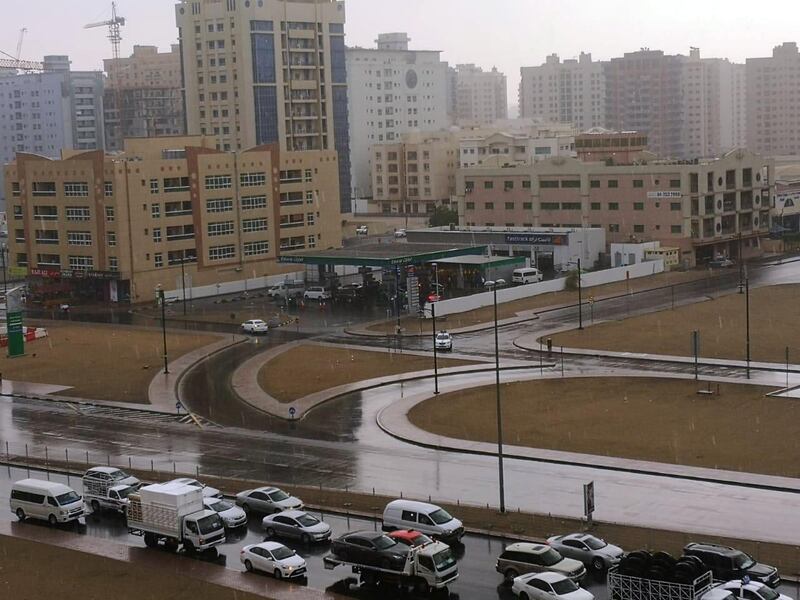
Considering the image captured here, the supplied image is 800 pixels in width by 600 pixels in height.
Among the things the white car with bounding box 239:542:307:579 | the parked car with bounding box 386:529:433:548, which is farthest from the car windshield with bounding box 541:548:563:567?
the white car with bounding box 239:542:307:579

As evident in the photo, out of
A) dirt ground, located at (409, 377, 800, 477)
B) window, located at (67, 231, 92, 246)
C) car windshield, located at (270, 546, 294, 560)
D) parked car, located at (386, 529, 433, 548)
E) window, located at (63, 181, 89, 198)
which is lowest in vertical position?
dirt ground, located at (409, 377, 800, 477)

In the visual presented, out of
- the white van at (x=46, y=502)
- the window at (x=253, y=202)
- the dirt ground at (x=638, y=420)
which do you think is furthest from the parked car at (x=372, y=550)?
the window at (x=253, y=202)

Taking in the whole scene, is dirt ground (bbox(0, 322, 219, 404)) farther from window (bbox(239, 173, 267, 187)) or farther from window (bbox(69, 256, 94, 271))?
window (bbox(239, 173, 267, 187))

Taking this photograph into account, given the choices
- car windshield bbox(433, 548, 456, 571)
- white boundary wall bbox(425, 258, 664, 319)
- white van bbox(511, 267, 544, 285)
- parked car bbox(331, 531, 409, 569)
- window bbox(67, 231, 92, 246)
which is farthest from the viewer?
window bbox(67, 231, 92, 246)

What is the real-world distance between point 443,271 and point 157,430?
48080 millimetres

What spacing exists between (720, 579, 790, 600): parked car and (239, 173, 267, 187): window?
7977 centimetres

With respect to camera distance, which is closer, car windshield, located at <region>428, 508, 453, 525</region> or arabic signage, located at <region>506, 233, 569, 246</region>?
car windshield, located at <region>428, 508, 453, 525</region>

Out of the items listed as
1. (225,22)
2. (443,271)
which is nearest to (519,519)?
(443,271)

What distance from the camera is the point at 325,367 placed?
2473 inches

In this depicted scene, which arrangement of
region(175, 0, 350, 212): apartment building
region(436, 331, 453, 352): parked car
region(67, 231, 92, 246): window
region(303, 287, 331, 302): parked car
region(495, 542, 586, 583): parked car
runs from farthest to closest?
region(175, 0, 350, 212): apartment building
region(67, 231, 92, 246): window
region(303, 287, 331, 302): parked car
region(436, 331, 453, 352): parked car
region(495, 542, 586, 583): parked car

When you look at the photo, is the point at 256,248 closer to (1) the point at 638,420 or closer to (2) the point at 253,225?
(2) the point at 253,225

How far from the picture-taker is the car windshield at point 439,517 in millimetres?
32625

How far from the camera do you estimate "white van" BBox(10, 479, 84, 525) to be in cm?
3608

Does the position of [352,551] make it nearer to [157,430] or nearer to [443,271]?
[157,430]
